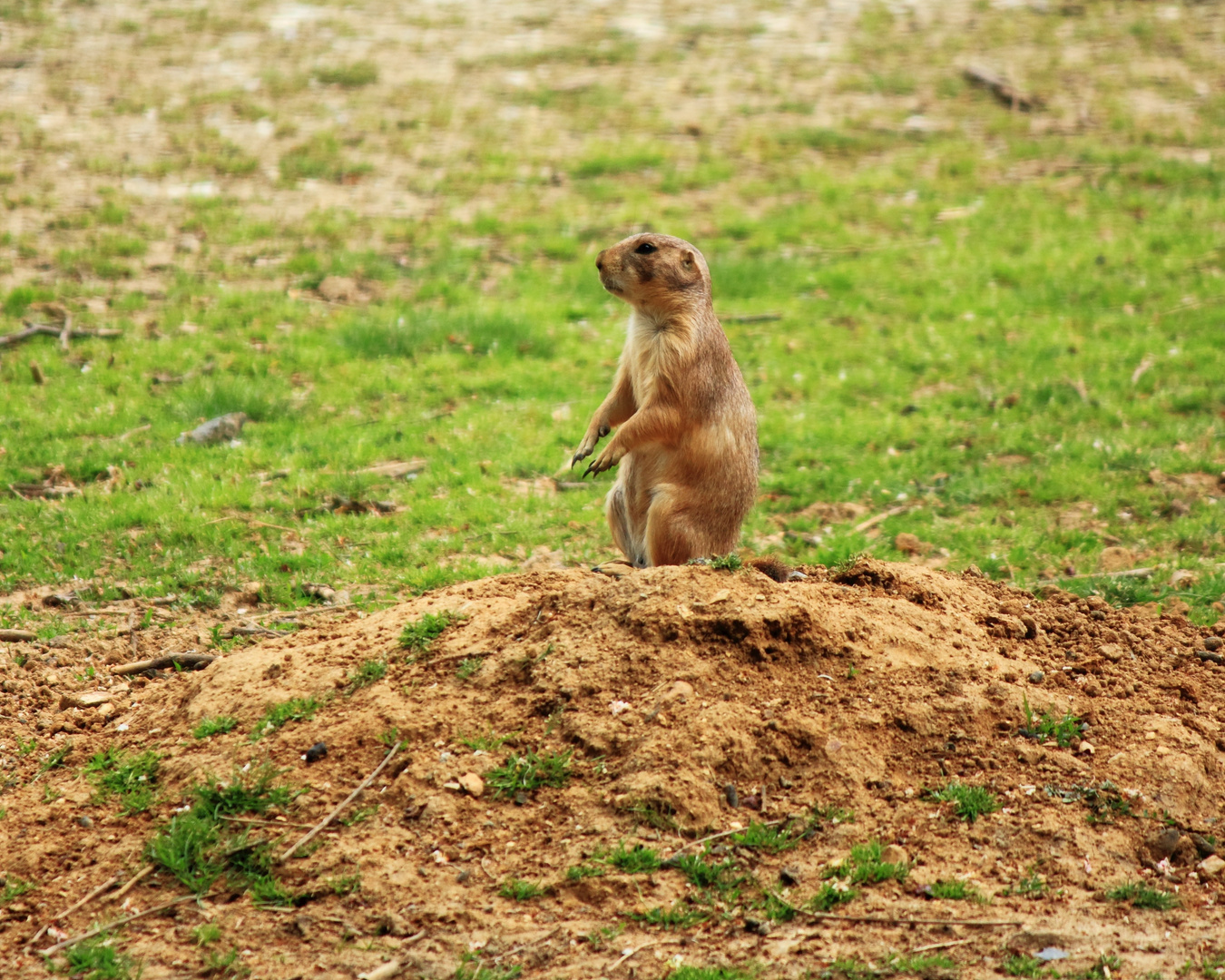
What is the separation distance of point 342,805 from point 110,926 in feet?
3.03

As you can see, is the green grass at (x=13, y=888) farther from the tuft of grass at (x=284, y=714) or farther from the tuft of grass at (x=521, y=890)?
the tuft of grass at (x=521, y=890)

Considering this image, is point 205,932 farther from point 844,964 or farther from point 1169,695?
point 1169,695

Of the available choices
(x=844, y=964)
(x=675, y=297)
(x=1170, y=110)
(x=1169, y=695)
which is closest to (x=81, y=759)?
(x=844, y=964)

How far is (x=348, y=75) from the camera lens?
16625 mm

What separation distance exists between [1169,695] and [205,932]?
4.24 m

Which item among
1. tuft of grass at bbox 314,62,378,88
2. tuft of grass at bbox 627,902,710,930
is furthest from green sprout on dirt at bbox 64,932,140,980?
tuft of grass at bbox 314,62,378,88

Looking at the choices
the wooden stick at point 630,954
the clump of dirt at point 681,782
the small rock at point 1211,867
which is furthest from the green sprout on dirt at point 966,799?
the wooden stick at point 630,954

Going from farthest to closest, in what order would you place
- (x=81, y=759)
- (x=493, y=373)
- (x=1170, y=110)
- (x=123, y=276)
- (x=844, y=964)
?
(x=1170, y=110), (x=123, y=276), (x=493, y=373), (x=81, y=759), (x=844, y=964)

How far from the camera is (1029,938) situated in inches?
172

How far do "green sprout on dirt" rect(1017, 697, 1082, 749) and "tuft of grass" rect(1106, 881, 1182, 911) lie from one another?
813mm

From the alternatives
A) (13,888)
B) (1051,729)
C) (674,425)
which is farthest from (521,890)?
(674,425)

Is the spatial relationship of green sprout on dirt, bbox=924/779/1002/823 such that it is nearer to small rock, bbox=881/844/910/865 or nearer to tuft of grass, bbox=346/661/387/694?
small rock, bbox=881/844/910/865

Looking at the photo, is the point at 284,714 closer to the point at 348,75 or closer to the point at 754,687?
the point at 754,687

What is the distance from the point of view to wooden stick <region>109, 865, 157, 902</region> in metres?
4.72
